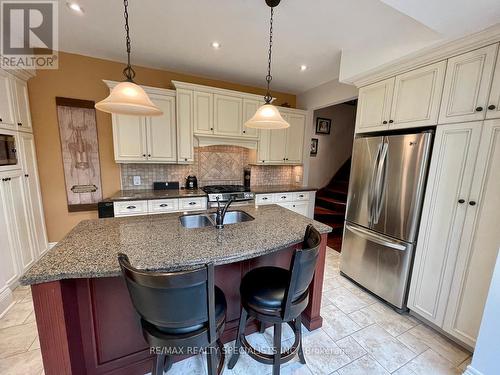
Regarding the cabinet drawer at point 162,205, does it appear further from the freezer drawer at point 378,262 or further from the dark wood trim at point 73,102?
the freezer drawer at point 378,262

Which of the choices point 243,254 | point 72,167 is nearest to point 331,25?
point 243,254

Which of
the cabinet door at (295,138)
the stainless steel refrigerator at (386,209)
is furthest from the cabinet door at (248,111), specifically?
the stainless steel refrigerator at (386,209)

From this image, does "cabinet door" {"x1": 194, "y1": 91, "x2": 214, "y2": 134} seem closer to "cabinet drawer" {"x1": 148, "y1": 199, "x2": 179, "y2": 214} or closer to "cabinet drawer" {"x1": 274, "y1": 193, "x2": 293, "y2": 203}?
"cabinet drawer" {"x1": 148, "y1": 199, "x2": 179, "y2": 214}

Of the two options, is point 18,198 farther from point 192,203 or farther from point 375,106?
point 375,106

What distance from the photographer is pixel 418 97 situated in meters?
1.91

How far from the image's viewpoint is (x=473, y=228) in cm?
162

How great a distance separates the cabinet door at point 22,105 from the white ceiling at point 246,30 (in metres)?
0.67

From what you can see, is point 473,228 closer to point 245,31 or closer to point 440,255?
point 440,255

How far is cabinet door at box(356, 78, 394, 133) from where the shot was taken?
7.09 feet

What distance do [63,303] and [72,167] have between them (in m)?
2.58

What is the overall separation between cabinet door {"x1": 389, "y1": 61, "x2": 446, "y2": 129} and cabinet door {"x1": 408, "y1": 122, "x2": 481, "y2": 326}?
0.19 m

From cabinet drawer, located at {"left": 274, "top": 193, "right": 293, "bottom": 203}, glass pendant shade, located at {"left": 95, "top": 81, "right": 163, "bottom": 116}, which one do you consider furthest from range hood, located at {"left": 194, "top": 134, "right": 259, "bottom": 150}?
glass pendant shade, located at {"left": 95, "top": 81, "right": 163, "bottom": 116}

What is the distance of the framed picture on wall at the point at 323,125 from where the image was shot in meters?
4.52

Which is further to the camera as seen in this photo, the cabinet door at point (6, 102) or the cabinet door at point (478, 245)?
the cabinet door at point (6, 102)
